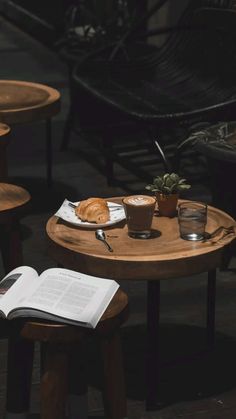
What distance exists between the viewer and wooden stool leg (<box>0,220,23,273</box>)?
12.8 ft

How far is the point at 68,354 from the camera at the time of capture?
9.03 ft

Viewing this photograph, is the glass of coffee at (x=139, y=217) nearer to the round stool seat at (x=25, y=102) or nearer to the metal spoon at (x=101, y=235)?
the metal spoon at (x=101, y=235)

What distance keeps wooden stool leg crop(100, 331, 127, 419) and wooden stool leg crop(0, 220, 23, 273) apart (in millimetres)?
1109

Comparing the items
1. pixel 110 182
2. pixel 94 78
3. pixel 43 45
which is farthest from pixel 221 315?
pixel 43 45

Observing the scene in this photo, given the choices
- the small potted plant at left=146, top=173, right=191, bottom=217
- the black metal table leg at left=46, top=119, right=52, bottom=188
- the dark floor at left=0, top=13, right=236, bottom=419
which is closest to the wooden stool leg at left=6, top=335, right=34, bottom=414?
the dark floor at left=0, top=13, right=236, bottom=419

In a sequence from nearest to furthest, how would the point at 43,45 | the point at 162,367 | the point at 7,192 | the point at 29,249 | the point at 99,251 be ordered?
1. the point at 99,251
2. the point at 162,367
3. the point at 7,192
4. the point at 29,249
5. the point at 43,45

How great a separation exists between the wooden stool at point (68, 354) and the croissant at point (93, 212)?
1.75ft

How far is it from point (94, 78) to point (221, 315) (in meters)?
2.35

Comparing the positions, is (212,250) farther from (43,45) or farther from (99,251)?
(43,45)

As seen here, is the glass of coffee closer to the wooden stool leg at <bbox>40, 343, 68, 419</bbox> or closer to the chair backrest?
the wooden stool leg at <bbox>40, 343, 68, 419</bbox>

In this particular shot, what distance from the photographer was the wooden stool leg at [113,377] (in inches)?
112

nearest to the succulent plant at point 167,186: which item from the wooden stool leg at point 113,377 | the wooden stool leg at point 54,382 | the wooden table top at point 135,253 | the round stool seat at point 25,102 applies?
the wooden table top at point 135,253

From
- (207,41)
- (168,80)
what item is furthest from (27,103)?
(207,41)

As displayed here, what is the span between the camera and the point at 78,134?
6.63 m
